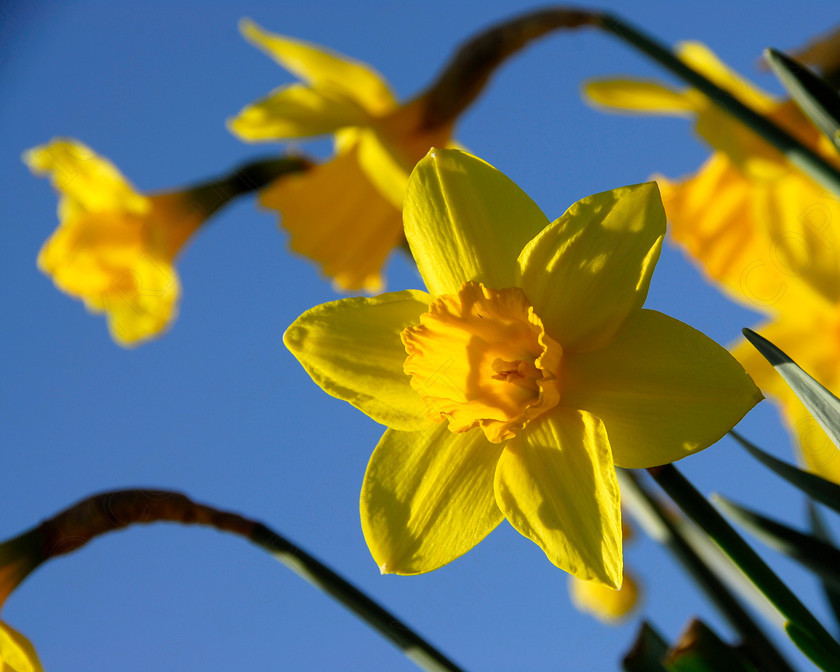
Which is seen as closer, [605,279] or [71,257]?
[605,279]

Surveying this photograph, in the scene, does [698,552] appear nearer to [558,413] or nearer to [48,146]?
[558,413]

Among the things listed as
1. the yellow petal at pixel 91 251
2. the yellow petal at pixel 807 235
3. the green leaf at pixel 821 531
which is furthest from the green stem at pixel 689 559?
the yellow petal at pixel 91 251

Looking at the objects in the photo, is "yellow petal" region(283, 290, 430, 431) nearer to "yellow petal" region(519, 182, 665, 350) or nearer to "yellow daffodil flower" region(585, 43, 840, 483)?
"yellow petal" region(519, 182, 665, 350)

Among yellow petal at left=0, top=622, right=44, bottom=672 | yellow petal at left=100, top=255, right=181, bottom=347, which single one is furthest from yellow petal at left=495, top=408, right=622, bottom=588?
yellow petal at left=100, top=255, right=181, bottom=347

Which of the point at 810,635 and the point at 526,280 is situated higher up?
the point at 526,280

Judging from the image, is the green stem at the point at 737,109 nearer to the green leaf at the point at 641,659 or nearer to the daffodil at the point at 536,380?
the daffodil at the point at 536,380

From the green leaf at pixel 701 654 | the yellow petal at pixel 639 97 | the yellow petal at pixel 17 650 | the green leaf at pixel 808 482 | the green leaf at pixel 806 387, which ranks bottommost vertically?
the green leaf at pixel 701 654

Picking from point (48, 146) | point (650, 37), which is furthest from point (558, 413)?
point (48, 146)
